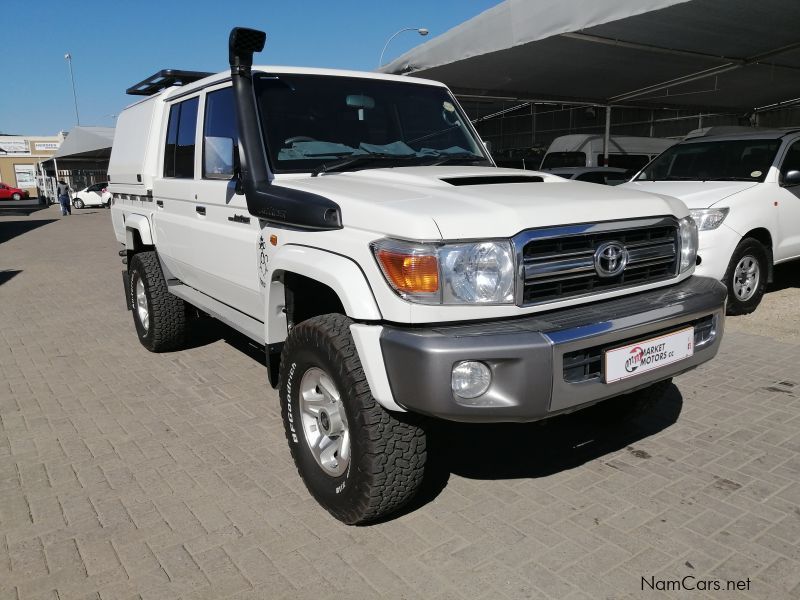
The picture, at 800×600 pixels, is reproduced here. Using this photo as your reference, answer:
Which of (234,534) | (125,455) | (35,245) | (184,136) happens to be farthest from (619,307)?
(35,245)

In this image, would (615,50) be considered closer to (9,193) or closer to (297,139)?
(297,139)

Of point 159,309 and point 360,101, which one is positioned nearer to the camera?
point 360,101

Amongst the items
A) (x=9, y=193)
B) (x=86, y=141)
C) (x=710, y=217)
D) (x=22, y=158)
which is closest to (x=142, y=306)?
(x=710, y=217)

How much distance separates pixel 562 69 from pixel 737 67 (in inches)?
139

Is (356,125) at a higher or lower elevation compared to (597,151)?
lower

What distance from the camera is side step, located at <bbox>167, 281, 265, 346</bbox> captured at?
3.80 metres

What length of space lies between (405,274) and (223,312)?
7.28 feet

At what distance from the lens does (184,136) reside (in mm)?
4660

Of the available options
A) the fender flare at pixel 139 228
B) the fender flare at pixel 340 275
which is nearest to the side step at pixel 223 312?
the fender flare at pixel 139 228

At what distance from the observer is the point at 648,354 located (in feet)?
9.05

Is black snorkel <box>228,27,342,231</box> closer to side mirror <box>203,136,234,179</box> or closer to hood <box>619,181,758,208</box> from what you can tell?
side mirror <box>203,136,234,179</box>

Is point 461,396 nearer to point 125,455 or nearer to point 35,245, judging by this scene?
point 125,455

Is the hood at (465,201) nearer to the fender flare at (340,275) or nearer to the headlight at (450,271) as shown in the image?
the headlight at (450,271)

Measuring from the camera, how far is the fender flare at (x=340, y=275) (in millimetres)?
2557
